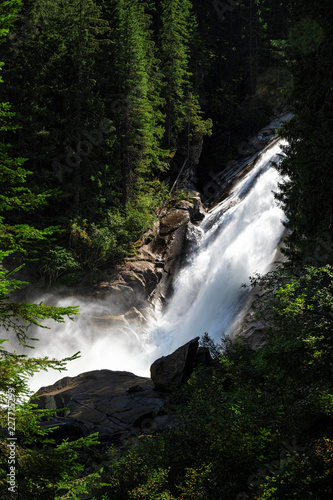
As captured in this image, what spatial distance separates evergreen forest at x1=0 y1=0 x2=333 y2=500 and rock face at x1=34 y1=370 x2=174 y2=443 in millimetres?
705

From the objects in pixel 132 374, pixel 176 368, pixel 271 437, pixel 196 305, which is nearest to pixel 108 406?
pixel 176 368

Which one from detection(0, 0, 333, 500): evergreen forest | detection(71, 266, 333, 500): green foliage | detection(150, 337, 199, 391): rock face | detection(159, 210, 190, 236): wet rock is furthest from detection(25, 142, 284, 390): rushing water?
detection(71, 266, 333, 500): green foliage

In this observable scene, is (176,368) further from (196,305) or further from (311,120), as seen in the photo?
(196,305)

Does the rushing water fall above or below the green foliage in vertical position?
above

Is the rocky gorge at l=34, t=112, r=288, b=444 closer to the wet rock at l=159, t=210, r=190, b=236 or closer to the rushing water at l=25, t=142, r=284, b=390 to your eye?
the wet rock at l=159, t=210, r=190, b=236

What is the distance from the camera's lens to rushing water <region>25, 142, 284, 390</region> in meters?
20.7

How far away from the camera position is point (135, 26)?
27000 millimetres

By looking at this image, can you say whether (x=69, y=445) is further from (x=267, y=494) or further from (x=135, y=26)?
(x=135, y=26)

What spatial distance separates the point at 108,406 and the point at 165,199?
65.2 ft

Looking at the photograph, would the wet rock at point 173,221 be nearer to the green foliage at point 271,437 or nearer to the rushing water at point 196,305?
the rushing water at point 196,305

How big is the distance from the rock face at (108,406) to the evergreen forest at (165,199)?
0.70 metres

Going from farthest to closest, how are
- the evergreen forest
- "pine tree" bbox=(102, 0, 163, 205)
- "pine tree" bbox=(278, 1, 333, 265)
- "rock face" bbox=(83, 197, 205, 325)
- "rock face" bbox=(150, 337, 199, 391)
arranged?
"pine tree" bbox=(102, 0, 163, 205) < "rock face" bbox=(83, 197, 205, 325) < "rock face" bbox=(150, 337, 199, 391) < "pine tree" bbox=(278, 1, 333, 265) < the evergreen forest


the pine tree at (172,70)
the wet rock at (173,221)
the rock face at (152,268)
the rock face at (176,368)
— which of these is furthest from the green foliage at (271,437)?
the pine tree at (172,70)

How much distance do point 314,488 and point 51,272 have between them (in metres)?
21.2
